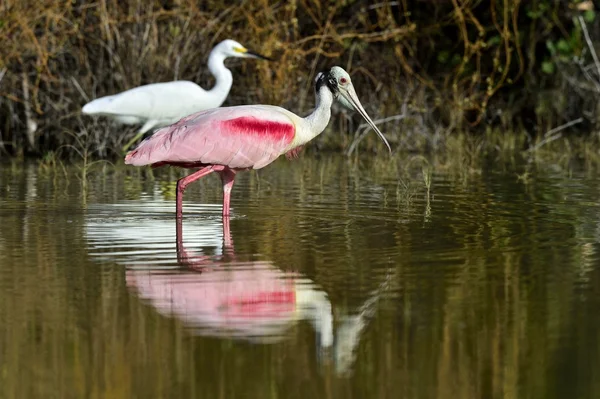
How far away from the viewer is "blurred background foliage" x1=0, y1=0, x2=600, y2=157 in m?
15.6

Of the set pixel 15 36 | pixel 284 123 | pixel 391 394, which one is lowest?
pixel 391 394

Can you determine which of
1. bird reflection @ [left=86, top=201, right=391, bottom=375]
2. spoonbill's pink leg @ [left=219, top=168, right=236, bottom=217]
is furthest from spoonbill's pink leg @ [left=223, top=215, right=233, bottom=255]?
spoonbill's pink leg @ [left=219, top=168, right=236, bottom=217]

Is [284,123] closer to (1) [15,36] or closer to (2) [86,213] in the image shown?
(2) [86,213]

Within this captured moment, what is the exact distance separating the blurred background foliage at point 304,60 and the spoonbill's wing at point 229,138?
4.30 meters

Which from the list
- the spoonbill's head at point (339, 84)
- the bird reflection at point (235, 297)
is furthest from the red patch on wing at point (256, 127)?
the bird reflection at point (235, 297)

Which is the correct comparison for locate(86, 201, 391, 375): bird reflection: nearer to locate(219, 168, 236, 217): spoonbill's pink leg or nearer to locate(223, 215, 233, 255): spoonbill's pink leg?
locate(223, 215, 233, 255): spoonbill's pink leg

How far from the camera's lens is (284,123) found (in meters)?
9.93

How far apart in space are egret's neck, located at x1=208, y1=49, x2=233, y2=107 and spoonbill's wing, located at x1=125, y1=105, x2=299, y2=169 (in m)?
5.07

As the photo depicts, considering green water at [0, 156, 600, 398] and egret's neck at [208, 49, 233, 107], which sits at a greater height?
egret's neck at [208, 49, 233, 107]

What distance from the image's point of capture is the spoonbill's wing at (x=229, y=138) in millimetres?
9797

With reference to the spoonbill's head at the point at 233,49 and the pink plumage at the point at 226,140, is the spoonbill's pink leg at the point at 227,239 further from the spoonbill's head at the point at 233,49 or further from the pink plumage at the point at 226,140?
the spoonbill's head at the point at 233,49

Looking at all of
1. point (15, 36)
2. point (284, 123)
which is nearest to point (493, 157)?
point (15, 36)

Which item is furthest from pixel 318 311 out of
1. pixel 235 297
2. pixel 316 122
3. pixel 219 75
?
pixel 219 75

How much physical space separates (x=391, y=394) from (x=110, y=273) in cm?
271
